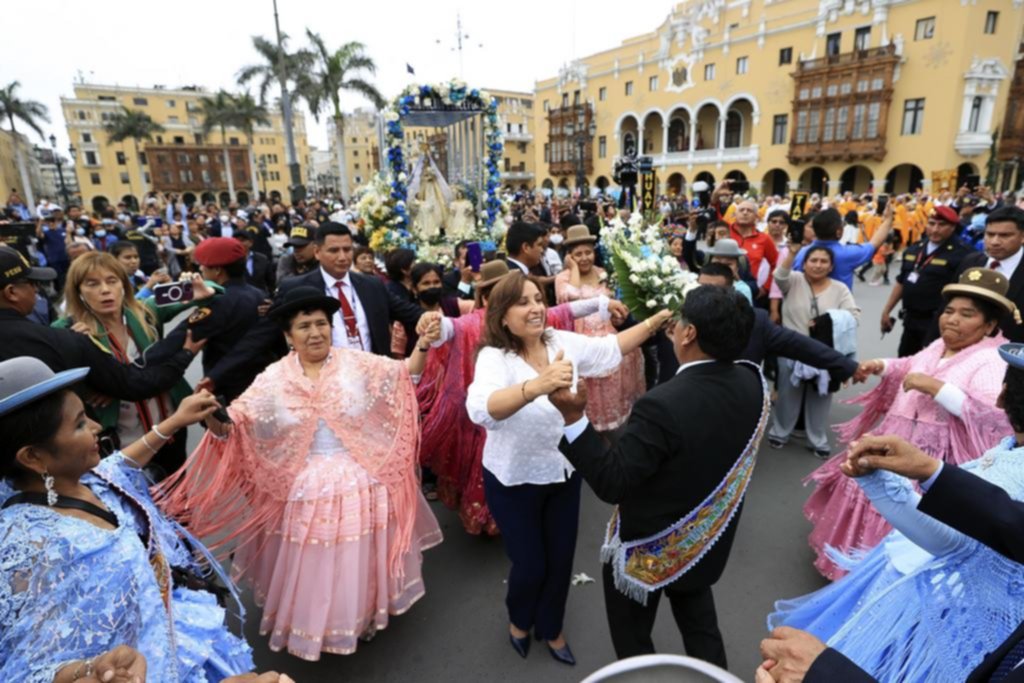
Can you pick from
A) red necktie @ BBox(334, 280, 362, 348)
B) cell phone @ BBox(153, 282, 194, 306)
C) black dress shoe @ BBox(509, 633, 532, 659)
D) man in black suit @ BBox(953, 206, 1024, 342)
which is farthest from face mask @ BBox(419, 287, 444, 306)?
man in black suit @ BBox(953, 206, 1024, 342)

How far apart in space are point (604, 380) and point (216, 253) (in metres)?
3.28

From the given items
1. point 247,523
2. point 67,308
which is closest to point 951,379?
point 247,523

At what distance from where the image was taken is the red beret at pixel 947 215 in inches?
211

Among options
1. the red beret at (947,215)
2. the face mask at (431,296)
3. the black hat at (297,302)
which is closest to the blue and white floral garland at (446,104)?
the face mask at (431,296)

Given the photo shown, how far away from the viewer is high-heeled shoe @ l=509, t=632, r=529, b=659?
2.88 metres

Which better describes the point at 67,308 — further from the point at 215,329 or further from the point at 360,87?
the point at 360,87

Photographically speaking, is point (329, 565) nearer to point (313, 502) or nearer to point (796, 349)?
point (313, 502)

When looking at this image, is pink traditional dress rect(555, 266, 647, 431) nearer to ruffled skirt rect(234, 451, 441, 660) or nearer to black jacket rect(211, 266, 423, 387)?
black jacket rect(211, 266, 423, 387)

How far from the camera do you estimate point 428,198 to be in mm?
11273

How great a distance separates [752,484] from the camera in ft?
15.0

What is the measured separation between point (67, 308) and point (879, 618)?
4411 mm

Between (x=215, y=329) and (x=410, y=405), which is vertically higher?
(x=215, y=329)

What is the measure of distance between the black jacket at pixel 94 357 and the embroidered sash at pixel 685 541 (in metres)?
2.63

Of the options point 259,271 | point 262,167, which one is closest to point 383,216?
point 259,271
